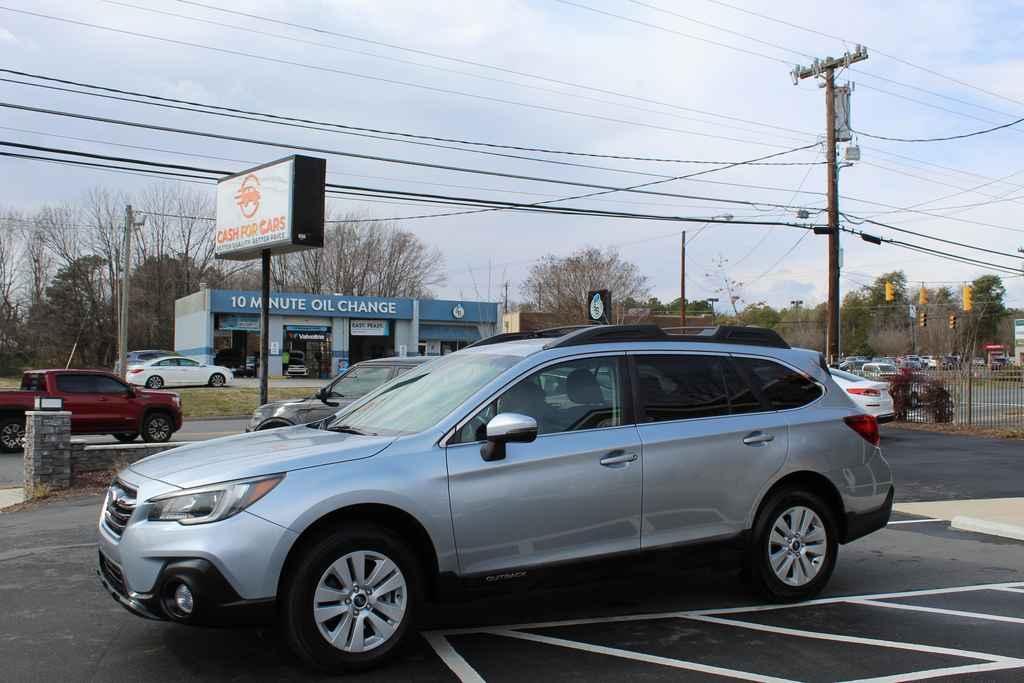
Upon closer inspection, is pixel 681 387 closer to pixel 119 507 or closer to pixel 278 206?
pixel 119 507

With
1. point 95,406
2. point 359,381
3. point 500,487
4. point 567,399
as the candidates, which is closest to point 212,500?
point 500,487

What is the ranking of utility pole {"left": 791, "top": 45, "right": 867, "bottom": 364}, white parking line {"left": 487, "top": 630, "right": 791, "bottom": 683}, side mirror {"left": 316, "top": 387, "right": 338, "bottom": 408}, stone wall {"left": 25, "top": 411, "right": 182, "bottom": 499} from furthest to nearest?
utility pole {"left": 791, "top": 45, "right": 867, "bottom": 364} → side mirror {"left": 316, "top": 387, "right": 338, "bottom": 408} → stone wall {"left": 25, "top": 411, "right": 182, "bottom": 499} → white parking line {"left": 487, "top": 630, "right": 791, "bottom": 683}

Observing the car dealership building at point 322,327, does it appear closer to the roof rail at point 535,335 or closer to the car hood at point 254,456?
the roof rail at point 535,335

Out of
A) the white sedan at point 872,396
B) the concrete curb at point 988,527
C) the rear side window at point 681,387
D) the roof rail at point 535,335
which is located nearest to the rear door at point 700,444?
the rear side window at point 681,387

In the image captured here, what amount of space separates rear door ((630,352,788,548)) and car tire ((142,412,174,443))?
→ 15354 mm

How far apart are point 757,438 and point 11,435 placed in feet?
53.6

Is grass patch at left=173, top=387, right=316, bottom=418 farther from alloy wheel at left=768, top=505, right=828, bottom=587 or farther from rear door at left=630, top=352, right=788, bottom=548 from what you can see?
alloy wheel at left=768, top=505, right=828, bottom=587

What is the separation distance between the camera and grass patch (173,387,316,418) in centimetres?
2833

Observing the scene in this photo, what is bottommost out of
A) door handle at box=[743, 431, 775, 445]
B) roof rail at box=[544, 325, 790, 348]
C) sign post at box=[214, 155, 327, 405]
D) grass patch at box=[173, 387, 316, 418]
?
grass patch at box=[173, 387, 316, 418]

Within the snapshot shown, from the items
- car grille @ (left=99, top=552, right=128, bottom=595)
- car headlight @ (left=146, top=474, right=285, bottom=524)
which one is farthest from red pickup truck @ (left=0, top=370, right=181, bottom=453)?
car headlight @ (left=146, top=474, right=285, bottom=524)

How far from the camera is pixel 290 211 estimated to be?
1880 cm

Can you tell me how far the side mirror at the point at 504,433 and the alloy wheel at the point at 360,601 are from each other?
2.63 ft

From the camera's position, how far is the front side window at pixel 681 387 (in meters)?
5.62

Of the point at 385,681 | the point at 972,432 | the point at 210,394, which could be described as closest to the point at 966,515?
the point at 385,681
